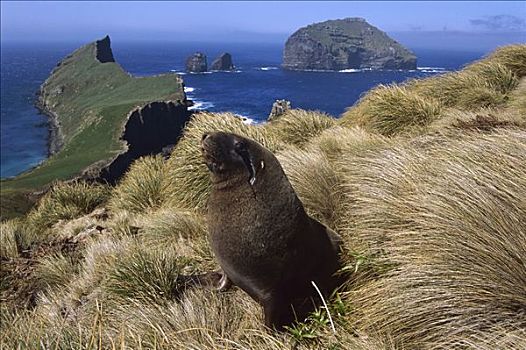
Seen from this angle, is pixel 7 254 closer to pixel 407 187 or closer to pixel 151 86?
pixel 407 187

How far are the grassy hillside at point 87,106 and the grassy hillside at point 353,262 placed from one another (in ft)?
151

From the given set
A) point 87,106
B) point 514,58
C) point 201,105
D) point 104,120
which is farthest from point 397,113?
point 87,106

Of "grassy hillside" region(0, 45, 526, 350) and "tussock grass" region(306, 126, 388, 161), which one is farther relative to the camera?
"tussock grass" region(306, 126, 388, 161)

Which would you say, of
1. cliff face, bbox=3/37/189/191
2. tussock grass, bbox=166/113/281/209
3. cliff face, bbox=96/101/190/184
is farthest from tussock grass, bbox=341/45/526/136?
cliff face, bbox=96/101/190/184

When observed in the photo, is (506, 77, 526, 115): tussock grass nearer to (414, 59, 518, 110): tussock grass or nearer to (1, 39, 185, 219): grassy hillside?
(414, 59, 518, 110): tussock grass

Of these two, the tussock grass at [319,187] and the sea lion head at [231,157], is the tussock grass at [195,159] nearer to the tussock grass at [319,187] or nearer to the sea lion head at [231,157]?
the tussock grass at [319,187]

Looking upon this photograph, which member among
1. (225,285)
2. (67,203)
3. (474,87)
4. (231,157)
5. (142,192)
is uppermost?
(474,87)

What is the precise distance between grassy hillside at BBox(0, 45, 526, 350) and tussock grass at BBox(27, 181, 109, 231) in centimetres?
135

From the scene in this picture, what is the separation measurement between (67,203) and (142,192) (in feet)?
5.97

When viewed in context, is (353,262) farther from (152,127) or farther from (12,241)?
(152,127)

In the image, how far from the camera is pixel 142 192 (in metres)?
9.23

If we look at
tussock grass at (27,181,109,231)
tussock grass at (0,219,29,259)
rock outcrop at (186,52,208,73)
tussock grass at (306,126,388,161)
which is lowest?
rock outcrop at (186,52,208,73)

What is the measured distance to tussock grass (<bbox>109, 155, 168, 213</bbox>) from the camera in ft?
28.9

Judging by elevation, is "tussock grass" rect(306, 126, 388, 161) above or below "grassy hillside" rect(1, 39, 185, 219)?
above
